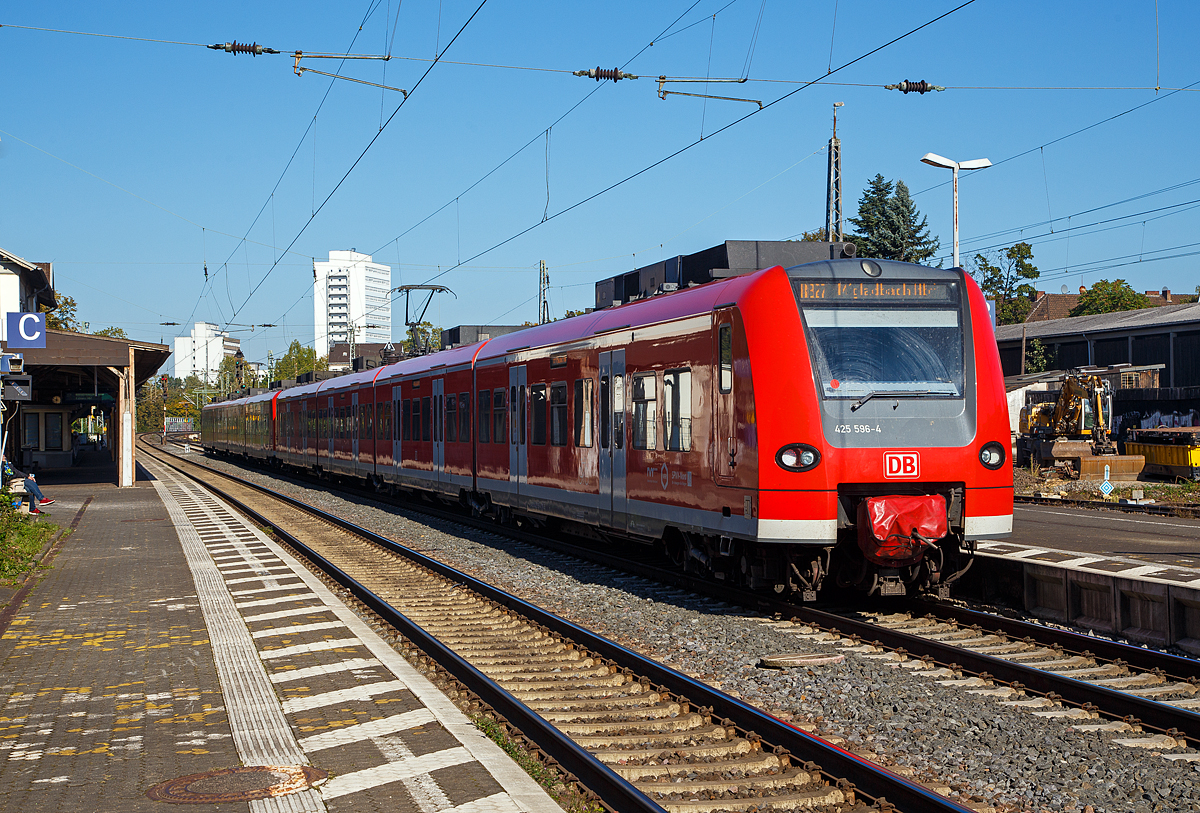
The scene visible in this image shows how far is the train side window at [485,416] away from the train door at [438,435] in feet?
9.16

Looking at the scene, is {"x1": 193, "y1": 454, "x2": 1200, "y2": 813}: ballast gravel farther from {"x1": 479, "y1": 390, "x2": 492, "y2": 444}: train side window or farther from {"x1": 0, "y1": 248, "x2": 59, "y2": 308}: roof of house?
{"x1": 0, "y1": 248, "x2": 59, "y2": 308}: roof of house

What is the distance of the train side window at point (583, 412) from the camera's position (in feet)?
46.7

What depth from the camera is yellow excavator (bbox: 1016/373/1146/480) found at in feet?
108

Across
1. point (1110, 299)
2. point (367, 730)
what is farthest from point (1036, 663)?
point (1110, 299)

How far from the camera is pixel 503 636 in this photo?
9.98 meters

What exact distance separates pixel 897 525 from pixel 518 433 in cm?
857

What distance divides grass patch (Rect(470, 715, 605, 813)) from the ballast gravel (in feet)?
5.70

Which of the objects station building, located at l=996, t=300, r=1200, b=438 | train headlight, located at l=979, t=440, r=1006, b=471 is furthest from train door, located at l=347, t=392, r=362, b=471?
station building, located at l=996, t=300, r=1200, b=438

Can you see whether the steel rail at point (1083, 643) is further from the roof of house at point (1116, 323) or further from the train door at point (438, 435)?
the roof of house at point (1116, 323)

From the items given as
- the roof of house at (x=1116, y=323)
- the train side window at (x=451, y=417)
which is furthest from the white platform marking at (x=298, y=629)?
the roof of house at (x=1116, y=323)

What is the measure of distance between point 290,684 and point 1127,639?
7187 millimetres

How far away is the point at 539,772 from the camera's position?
5.89 meters

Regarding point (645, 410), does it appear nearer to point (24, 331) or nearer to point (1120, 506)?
point (24, 331)

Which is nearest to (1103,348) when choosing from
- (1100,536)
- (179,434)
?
(1100,536)
